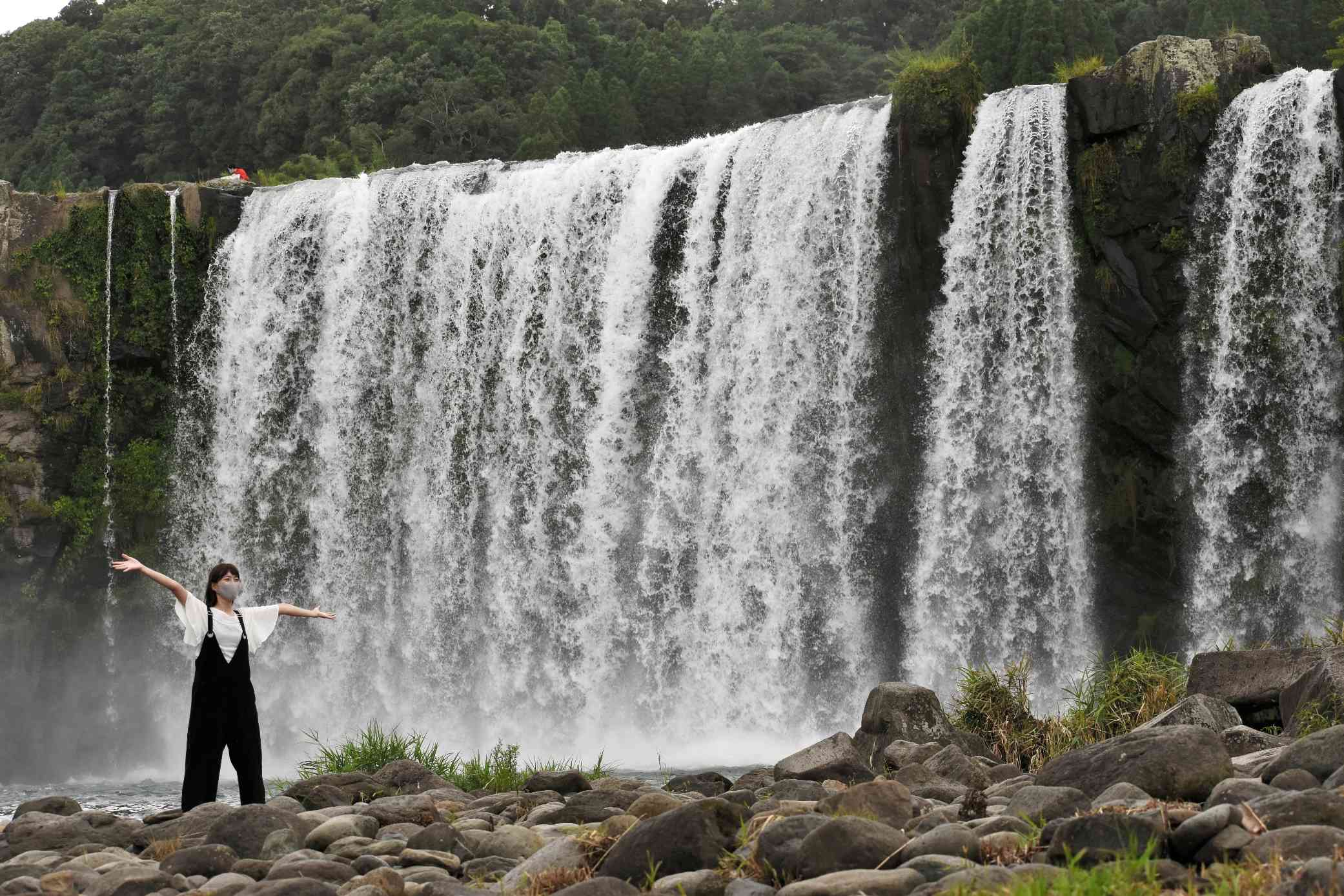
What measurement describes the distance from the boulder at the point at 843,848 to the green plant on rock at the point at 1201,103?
14.4 meters

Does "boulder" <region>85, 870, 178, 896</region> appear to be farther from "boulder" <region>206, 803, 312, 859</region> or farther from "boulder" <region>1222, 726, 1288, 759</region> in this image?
"boulder" <region>1222, 726, 1288, 759</region>

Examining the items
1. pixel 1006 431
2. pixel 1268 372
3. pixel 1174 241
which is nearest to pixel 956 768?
pixel 1006 431

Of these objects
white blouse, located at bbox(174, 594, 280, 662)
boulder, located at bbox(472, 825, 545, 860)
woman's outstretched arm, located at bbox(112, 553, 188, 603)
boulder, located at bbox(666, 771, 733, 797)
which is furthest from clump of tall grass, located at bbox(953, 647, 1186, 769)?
woman's outstretched arm, located at bbox(112, 553, 188, 603)

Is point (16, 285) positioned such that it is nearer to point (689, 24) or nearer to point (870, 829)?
point (870, 829)

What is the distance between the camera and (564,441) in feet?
66.7

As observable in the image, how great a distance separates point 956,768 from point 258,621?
444 cm

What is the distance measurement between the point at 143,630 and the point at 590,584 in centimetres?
859

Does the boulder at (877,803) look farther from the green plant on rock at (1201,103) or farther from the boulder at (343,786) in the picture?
the green plant on rock at (1201,103)

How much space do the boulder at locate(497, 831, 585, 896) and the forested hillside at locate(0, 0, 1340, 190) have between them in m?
36.4

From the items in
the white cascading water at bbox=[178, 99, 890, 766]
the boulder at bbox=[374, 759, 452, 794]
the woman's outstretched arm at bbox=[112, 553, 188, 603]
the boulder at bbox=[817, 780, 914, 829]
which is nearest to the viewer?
the boulder at bbox=[817, 780, 914, 829]

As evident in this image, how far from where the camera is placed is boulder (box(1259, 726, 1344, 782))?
6387 mm

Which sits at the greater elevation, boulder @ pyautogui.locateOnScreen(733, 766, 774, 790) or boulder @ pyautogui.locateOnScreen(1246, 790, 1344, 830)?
boulder @ pyautogui.locateOnScreen(1246, 790, 1344, 830)

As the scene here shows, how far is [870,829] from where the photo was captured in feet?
19.3

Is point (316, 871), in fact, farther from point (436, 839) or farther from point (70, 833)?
point (70, 833)
